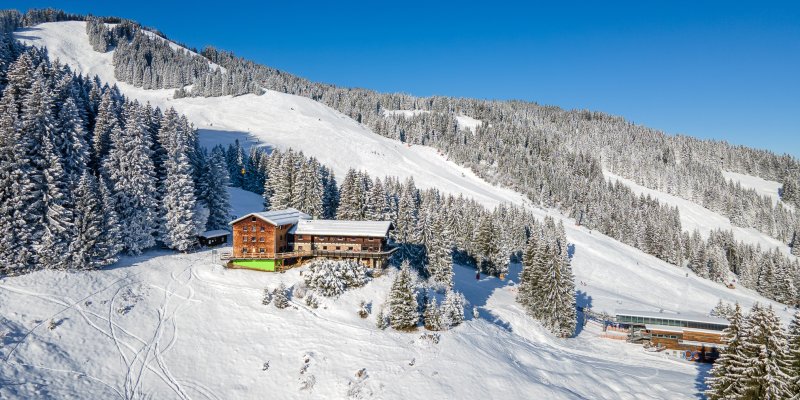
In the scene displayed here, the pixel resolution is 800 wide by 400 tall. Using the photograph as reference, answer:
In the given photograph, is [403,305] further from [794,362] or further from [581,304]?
[581,304]

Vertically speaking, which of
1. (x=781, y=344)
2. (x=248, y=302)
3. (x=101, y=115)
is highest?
(x=101, y=115)

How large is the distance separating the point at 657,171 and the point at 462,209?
144 metres

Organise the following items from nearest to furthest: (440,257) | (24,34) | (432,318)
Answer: (432,318) < (440,257) < (24,34)

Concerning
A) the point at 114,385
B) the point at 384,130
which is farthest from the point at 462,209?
the point at 384,130

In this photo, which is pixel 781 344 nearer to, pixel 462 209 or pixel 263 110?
pixel 462 209

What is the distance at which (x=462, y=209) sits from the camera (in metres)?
93.9

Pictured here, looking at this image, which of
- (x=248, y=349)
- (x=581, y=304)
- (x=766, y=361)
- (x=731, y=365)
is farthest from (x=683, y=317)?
(x=248, y=349)

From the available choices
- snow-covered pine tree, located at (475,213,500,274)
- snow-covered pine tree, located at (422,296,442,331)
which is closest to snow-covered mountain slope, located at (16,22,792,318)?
snow-covered pine tree, located at (475,213,500,274)

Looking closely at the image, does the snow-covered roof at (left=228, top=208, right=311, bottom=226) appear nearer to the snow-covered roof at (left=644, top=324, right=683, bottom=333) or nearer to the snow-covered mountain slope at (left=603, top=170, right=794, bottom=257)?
the snow-covered roof at (left=644, top=324, right=683, bottom=333)

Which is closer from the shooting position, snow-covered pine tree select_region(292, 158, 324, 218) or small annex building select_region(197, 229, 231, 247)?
small annex building select_region(197, 229, 231, 247)

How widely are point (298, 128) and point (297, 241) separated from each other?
338ft

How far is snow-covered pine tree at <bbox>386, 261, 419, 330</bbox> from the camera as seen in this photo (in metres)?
38.9

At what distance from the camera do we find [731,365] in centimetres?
3152

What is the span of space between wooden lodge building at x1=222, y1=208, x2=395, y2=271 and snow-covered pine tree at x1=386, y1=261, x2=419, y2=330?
9.28m
